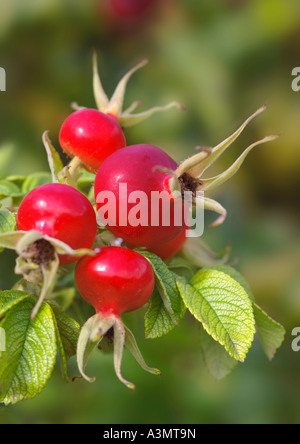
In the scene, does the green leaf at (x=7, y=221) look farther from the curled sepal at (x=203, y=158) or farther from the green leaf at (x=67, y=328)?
the curled sepal at (x=203, y=158)

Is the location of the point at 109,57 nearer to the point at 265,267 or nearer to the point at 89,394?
the point at 265,267

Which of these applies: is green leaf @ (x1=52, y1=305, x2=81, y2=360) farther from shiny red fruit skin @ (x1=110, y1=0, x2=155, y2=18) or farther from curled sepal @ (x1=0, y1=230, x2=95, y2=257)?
shiny red fruit skin @ (x1=110, y1=0, x2=155, y2=18)

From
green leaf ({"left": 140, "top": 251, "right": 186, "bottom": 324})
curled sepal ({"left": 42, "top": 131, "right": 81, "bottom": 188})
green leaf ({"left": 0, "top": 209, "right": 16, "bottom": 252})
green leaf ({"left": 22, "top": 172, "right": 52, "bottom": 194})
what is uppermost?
curled sepal ({"left": 42, "top": 131, "right": 81, "bottom": 188})

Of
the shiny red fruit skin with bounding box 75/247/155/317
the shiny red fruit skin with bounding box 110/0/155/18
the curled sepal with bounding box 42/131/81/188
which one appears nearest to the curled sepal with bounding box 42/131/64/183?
the curled sepal with bounding box 42/131/81/188

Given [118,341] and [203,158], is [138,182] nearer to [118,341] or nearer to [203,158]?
[203,158]

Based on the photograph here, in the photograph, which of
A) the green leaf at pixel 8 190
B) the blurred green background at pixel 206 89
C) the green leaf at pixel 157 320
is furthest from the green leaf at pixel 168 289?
the blurred green background at pixel 206 89
